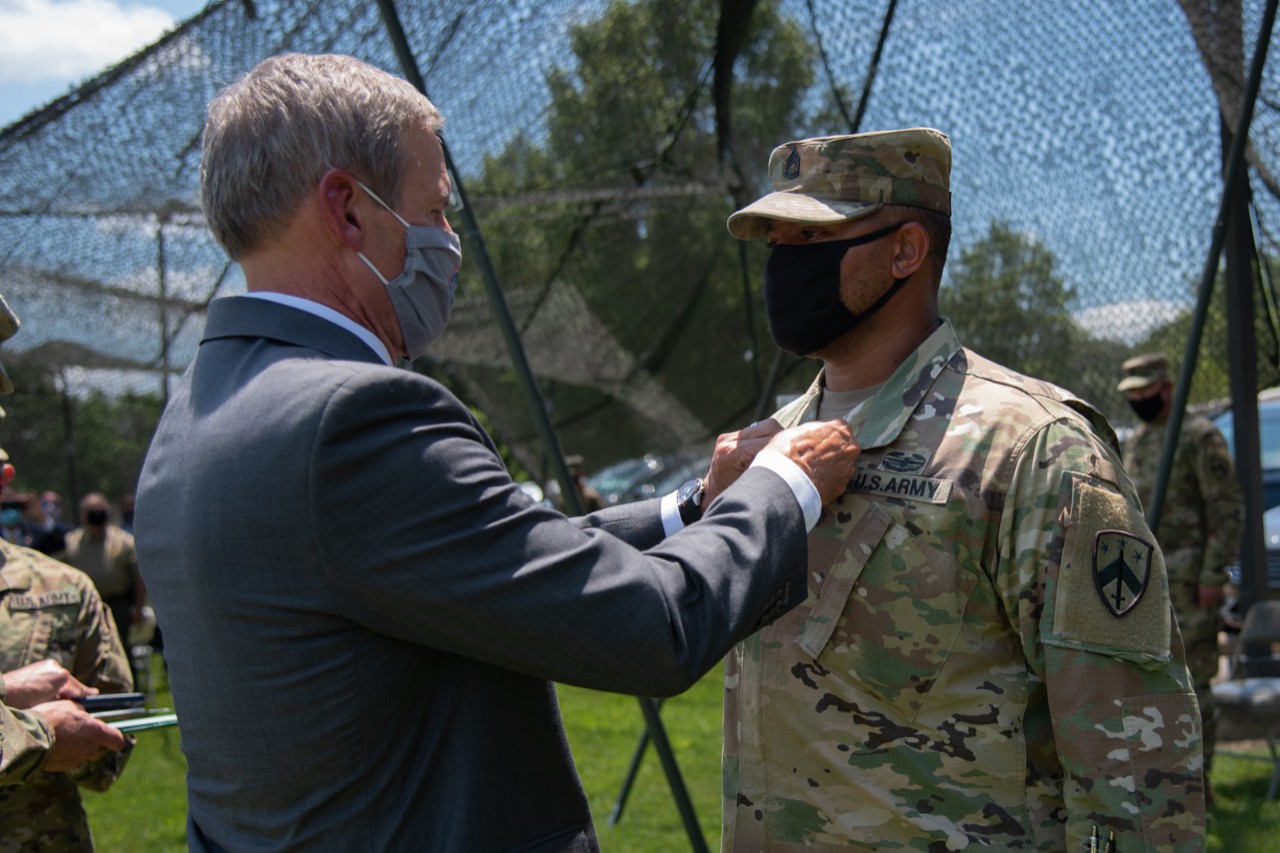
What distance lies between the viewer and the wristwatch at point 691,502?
2234mm

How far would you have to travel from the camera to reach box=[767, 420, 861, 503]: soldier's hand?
1.79 meters

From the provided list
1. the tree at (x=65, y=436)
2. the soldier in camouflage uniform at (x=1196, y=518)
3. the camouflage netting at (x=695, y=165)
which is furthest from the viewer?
the tree at (x=65, y=436)

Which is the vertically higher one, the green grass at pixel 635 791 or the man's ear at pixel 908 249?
the man's ear at pixel 908 249

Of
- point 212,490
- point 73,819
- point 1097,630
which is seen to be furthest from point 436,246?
point 73,819

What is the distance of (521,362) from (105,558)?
743 cm

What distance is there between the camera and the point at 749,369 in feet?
21.1

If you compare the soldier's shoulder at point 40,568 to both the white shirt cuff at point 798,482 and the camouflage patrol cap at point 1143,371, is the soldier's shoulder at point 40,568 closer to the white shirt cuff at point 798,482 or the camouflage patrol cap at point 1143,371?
the white shirt cuff at point 798,482

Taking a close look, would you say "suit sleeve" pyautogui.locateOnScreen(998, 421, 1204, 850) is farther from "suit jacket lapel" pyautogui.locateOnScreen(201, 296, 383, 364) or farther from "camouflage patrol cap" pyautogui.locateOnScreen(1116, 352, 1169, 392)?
"camouflage patrol cap" pyautogui.locateOnScreen(1116, 352, 1169, 392)

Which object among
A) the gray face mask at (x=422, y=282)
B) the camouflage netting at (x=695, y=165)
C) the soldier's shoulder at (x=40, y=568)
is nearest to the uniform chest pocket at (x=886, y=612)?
the gray face mask at (x=422, y=282)

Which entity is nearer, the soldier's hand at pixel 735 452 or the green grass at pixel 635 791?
the soldier's hand at pixel 735 452

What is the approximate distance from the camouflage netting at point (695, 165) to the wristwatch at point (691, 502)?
2.86m

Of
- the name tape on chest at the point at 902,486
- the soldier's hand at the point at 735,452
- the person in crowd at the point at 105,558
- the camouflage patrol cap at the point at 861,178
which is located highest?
the camouflage patrol cap at the point at 861,178

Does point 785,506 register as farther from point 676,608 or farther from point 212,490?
point 212,490

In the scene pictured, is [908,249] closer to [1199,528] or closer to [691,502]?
[691,502]
